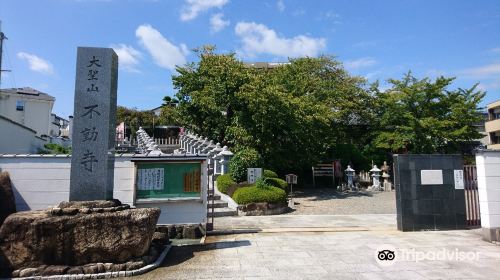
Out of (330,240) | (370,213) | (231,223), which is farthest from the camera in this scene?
(370,213)

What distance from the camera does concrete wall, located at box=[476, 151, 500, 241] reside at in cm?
864

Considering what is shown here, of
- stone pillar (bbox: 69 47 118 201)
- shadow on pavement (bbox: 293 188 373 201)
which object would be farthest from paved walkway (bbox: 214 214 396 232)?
shadow on pavement (bbox: 293 188 373 201)

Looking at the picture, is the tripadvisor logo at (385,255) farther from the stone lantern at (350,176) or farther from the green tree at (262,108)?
the stone lantern at (350,176)

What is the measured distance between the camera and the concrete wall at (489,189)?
864cm

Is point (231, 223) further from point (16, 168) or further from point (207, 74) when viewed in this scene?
point (207, 74)

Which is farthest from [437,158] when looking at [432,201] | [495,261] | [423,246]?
[495,261]

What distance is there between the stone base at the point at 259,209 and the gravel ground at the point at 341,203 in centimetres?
70

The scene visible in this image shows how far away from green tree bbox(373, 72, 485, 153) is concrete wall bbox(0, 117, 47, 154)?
25008mm

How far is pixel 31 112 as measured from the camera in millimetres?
36906

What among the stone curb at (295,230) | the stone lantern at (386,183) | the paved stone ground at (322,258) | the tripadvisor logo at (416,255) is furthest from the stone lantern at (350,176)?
→ the tripadvisor logo at (416,255)

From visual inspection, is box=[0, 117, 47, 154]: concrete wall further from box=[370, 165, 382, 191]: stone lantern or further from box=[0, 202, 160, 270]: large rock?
box=[370, 165, 382, 191]: stone lantern

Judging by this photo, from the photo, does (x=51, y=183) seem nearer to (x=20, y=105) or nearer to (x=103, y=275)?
(x=103, y=275)

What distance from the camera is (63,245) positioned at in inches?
243

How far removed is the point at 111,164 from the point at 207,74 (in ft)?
54.1
